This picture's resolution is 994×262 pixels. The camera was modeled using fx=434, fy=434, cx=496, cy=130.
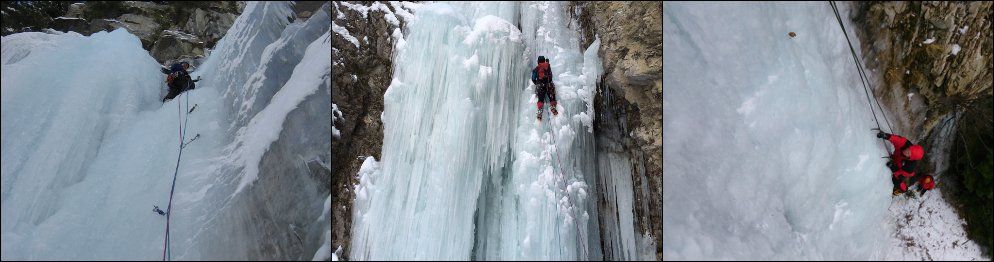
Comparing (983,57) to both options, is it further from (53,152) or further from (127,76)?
(53,152)

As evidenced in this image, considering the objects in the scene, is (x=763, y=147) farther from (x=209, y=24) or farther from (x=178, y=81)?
(x=209, y=24)

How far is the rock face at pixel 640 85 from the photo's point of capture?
11.9 feet

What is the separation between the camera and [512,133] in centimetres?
377

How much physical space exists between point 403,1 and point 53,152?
2.92 metres

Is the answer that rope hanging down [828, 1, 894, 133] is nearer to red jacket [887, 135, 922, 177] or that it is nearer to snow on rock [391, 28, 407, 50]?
red jacket [887, 135, 922, 177]

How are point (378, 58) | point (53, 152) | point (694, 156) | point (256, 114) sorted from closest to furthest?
point (53, 152) → point (256, 114) → point (694, 156) → point (378, 58)

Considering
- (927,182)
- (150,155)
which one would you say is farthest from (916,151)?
(150,155)

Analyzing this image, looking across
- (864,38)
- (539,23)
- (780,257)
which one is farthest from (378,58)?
(864,38)

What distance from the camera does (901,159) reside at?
364 cm

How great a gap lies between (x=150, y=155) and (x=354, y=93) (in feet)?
5.27

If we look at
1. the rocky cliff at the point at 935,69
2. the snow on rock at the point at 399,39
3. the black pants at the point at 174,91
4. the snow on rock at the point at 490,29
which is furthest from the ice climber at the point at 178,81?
the rocky cliff at the point at 935,69

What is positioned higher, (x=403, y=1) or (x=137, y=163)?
(x=403, y=1)

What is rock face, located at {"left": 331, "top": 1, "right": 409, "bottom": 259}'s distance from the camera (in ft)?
12.1

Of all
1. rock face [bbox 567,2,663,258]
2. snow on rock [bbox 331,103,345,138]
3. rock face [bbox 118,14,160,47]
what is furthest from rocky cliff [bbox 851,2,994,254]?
rock face [bbox 118,14,160,47]
